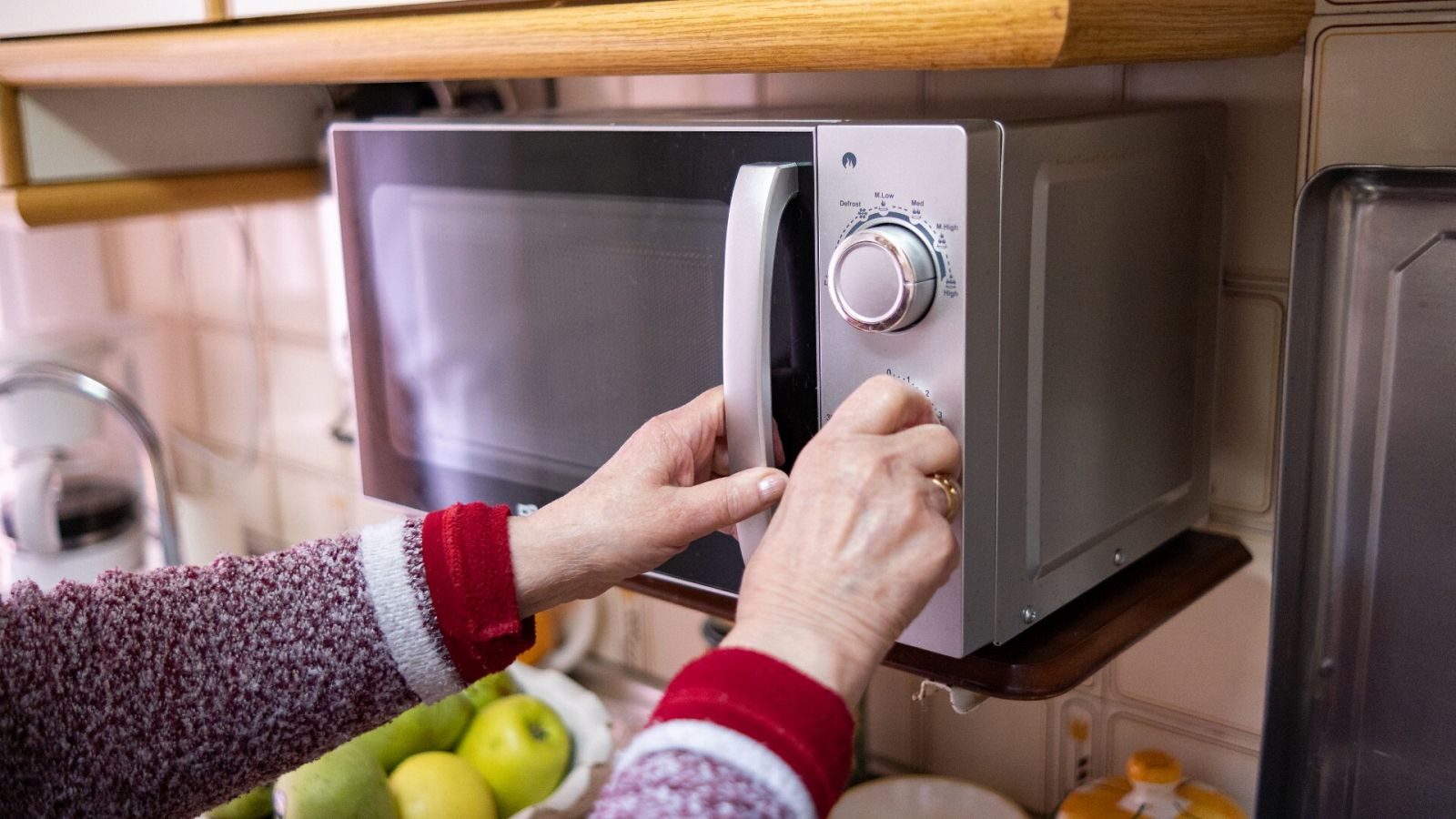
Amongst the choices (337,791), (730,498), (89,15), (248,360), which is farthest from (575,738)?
(248,360)

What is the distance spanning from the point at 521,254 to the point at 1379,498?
531mm

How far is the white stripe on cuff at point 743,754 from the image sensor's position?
1.61 ft

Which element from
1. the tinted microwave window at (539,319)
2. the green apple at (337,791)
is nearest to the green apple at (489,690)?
the green apple at (337,791)

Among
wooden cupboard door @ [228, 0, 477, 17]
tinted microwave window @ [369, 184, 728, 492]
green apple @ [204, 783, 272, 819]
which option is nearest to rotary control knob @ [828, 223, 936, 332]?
tinted microwave window @ [369, 184, 728, 492]

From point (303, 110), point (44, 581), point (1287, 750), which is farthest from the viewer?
point (44, 581)

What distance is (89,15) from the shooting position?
1.00 metres

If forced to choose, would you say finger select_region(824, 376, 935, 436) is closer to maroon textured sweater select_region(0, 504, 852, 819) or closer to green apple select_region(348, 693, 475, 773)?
maroon textured sweater select_region(0, 504, 852, 819)

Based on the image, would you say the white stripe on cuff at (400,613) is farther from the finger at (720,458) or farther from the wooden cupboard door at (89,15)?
the wooden cupboard door at (89,15)

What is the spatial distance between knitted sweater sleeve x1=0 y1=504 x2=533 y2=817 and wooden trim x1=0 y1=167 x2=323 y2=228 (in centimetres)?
47

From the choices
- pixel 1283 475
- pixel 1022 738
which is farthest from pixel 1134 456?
pixel 1022 738

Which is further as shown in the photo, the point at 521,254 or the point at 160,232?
the point at 160,232

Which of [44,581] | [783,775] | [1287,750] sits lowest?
[44,581]

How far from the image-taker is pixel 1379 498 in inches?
29.1

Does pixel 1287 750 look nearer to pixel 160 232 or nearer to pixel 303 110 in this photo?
pixel 303 110
